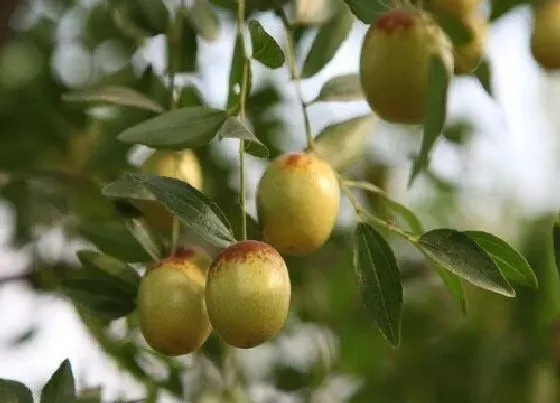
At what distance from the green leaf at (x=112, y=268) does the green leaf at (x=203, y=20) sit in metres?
0.18

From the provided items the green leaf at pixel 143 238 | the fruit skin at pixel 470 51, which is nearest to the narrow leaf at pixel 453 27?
the fruit skin at pixel 470 51

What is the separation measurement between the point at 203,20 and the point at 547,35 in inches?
9.6

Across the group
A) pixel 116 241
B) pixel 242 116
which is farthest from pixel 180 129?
pixel 116 241

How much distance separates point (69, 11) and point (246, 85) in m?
0.69

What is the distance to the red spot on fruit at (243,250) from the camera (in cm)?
50

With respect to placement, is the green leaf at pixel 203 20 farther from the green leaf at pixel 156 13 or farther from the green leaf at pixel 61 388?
the green leaf at pixel 61 388

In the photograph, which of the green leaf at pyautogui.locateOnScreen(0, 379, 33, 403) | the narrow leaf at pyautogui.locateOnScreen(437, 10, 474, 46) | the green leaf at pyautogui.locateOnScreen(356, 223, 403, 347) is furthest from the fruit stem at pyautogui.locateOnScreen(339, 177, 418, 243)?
the green leaf at pyautogui.locateOnScreen(0, 379, 33, 403)

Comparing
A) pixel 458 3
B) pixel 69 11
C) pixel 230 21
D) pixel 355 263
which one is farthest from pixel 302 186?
pixel 69 11

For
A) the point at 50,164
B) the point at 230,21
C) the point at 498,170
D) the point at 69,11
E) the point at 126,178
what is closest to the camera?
the point at 126,178

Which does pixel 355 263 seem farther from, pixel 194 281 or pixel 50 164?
pixel 50 164

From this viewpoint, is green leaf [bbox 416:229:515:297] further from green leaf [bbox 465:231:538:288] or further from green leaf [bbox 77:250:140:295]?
green leaf [bbox 77:250:140:295]

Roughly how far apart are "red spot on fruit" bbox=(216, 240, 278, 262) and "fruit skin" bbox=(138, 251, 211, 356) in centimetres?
5

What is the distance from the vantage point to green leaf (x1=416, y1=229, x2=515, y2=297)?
514 mm

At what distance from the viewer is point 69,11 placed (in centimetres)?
121
